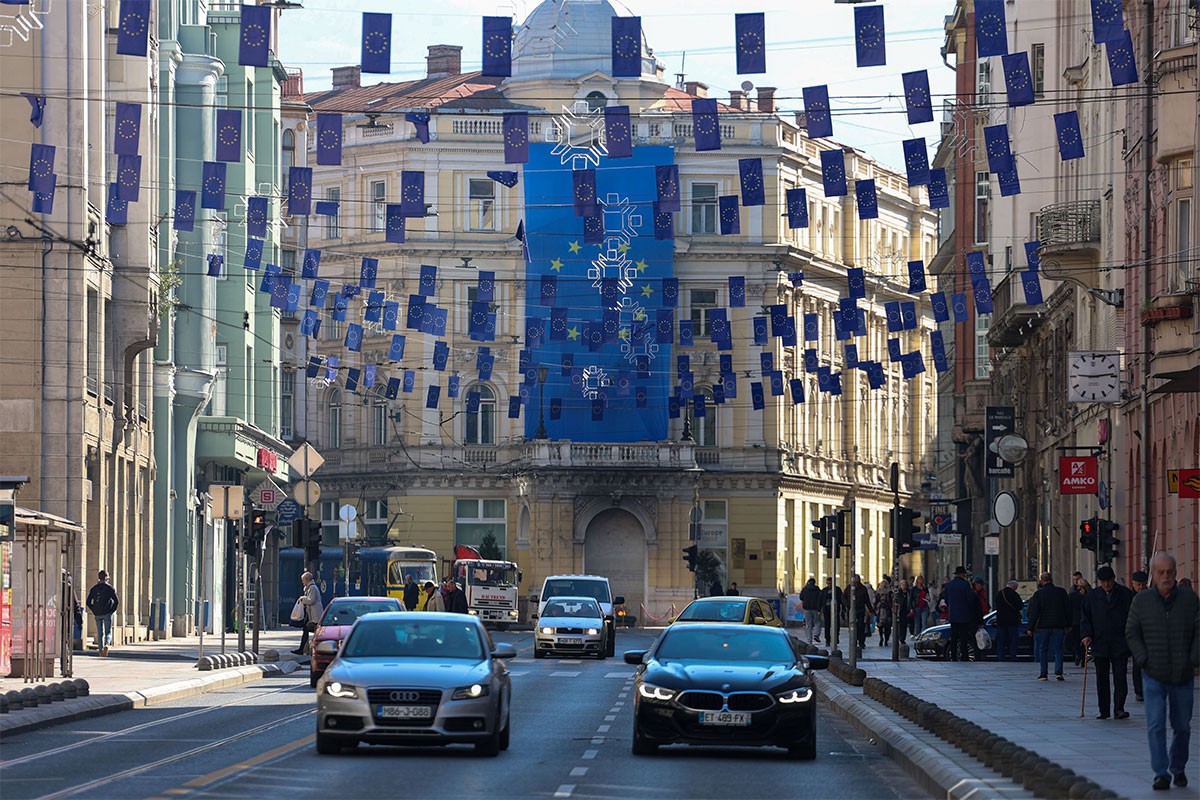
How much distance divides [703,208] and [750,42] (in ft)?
233

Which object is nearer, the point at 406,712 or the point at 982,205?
the point at 406,712

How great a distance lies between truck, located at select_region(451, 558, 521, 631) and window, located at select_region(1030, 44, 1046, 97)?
2775 centimetres

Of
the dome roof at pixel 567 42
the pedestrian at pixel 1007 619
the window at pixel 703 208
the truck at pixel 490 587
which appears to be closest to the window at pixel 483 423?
the window at pixel 703 208

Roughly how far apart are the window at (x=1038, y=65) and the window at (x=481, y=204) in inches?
1457

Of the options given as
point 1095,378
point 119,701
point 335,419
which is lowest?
point 119,701

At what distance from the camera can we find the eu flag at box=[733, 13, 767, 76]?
94.0ft

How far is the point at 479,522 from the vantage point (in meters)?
97.2

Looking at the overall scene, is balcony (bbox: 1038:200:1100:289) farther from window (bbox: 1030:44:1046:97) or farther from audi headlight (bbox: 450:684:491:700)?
audi headlight (bbox: 450:684:491:700)

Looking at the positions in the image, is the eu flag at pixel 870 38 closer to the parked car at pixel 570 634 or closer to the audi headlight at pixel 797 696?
the audi headlight at pixel 797 696

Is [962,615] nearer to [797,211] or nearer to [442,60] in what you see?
[797,211]

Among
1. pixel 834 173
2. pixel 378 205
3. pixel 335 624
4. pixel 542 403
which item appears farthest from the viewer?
pixel 378 205

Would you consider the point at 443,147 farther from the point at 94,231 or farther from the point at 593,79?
Answer: the point at 94,231

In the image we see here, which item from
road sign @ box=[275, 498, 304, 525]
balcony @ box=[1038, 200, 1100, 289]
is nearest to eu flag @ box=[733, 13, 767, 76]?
balcony @ box=[1038, 200, 1100, 289]

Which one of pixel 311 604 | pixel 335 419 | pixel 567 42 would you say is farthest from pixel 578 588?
pixel 335 419
